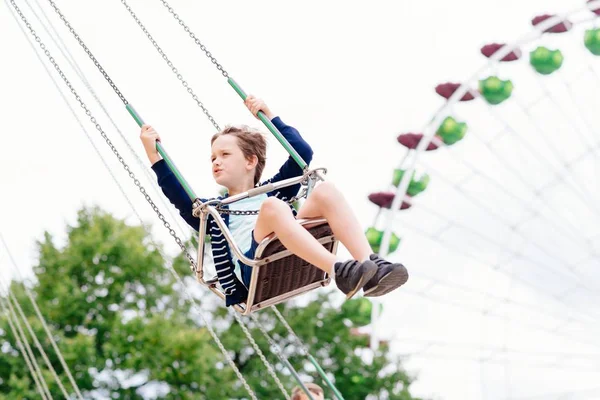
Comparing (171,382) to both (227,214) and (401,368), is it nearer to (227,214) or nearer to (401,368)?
(401,368)

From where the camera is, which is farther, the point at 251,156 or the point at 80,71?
the point at 80,71

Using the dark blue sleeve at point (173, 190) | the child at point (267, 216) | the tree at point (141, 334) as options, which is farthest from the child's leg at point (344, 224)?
the tree at point (141, 334)

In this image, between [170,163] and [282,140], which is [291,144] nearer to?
[282,140]

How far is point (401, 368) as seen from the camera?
1850 centimetres

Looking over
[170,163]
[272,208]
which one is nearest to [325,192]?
[272,208]

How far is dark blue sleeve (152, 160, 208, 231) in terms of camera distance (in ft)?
15.8

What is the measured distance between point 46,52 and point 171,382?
12766 millimetres

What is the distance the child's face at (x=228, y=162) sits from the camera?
15.7 feet

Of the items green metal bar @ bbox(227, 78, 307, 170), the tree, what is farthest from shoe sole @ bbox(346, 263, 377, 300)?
the tree

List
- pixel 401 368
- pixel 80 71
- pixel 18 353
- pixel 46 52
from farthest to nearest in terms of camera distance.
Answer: pixel 401 368, pixel 18 353, pixel 80 71, pixel 46 52

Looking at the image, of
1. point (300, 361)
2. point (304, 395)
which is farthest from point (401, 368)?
point (304, 395)

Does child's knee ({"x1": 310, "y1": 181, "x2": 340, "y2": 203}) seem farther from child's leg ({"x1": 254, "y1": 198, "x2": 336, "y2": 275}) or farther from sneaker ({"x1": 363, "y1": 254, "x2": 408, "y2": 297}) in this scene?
sneaker ({"x1": 363, "y1": 254, "x2": 408, "y2": 297})

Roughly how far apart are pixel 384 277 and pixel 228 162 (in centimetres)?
99

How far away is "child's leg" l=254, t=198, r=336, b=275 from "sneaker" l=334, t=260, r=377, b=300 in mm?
64
